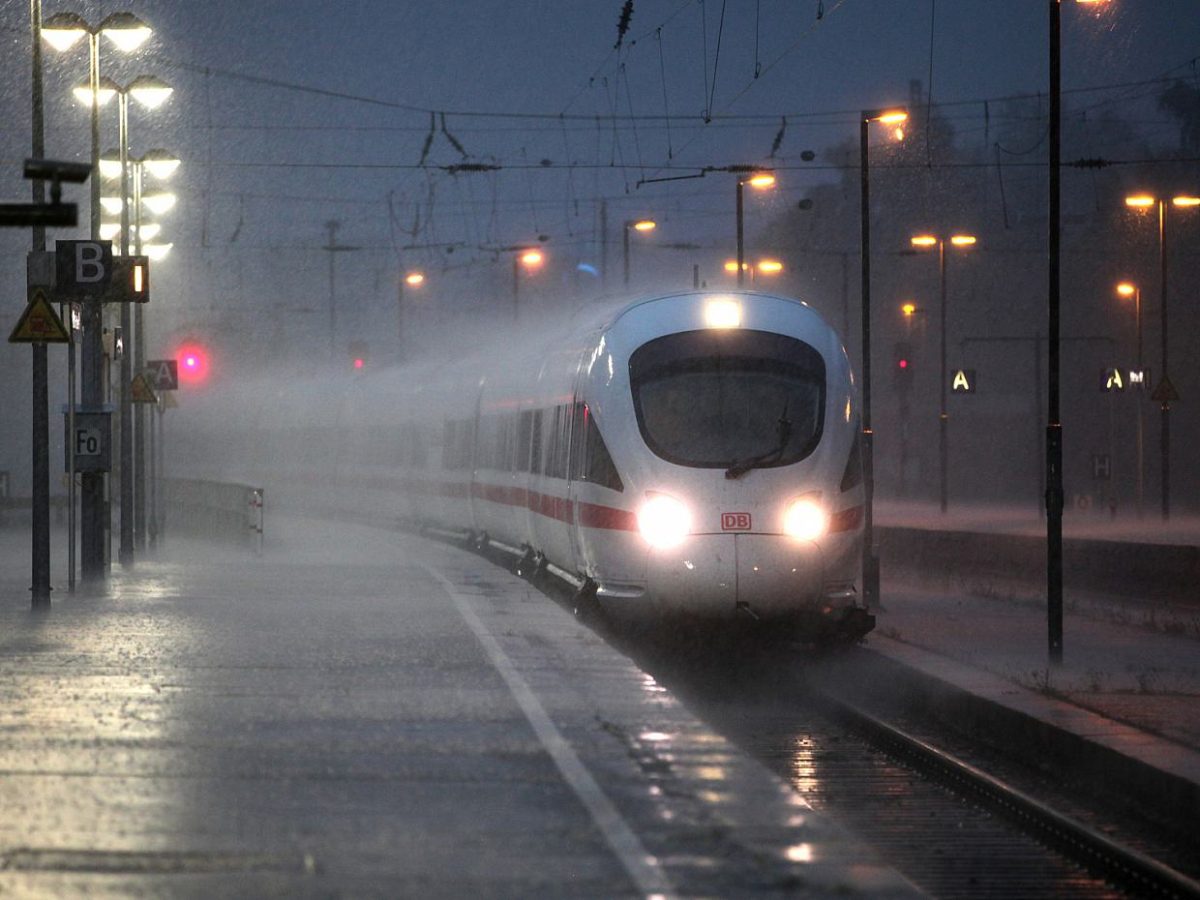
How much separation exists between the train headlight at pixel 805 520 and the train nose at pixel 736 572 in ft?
0.28

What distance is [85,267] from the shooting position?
2188cm

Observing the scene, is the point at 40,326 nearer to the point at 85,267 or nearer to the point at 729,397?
the point at 85,267

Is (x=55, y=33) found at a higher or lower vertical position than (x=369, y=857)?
higher

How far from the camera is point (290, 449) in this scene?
192ft

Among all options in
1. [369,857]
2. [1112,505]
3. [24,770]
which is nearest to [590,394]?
[24,770]

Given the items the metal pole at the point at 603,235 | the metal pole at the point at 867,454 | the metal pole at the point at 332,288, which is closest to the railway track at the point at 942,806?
the metal pole at the point at 867,454

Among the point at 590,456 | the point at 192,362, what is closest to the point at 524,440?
the point at 590,456

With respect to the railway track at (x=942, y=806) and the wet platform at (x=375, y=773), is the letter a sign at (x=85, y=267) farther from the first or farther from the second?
the railway track at (x=942, y=806)

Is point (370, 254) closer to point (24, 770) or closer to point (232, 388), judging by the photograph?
point (232, 388)

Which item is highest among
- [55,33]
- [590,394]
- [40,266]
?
[55,33]

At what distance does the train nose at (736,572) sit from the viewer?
1773 cm

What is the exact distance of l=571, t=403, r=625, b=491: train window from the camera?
61.6ft

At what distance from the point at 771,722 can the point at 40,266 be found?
31.5 ft

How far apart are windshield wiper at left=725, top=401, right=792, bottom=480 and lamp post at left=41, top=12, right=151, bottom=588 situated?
8.58 m
